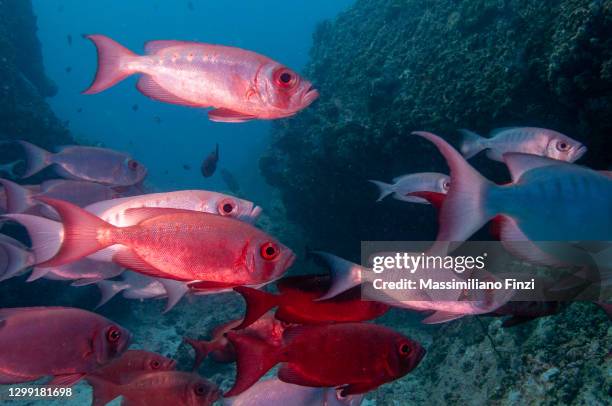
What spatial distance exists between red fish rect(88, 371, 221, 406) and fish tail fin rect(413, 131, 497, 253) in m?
2.50

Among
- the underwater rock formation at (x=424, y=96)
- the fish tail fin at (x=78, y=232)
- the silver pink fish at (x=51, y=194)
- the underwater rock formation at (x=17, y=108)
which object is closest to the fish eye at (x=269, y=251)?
the fish tail fin at (x=78, y=232)

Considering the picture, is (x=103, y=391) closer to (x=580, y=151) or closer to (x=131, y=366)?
(x=131, y=366)

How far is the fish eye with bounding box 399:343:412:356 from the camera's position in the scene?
2.32m

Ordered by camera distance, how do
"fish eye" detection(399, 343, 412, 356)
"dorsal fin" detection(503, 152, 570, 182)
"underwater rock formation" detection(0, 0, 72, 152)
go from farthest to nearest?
"underwater rock formation" detection(0, 0, 72, 152) → "fish eye" detection(399, 343, 412, 356) → "dorsal fin" detection(503, 152, 570, 182)

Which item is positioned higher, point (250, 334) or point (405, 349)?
point (250, 334)

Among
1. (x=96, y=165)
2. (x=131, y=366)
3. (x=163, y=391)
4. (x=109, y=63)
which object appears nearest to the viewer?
(x=109, y=63)

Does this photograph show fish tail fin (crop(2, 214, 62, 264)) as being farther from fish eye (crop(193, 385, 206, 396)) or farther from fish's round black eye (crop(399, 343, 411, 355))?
fish's round black eye (crop(399, 343, 411, 355))

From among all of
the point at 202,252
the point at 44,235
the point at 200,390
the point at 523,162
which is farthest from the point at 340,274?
the point at 44,235

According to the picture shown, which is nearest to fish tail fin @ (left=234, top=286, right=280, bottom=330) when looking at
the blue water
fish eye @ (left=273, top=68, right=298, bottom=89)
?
fish eye @ (left=273, top=68, right=298, bottom=89)

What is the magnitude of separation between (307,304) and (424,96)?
7.82 meters

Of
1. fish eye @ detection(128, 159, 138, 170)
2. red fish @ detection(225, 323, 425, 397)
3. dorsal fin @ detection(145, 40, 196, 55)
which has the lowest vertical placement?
red fish @ detection(225, 323, 425, 397)

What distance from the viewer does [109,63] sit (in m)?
2.74

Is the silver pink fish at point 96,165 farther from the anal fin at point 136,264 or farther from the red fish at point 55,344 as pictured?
the anal fin at point 136,264

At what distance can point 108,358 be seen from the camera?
3.02 m
